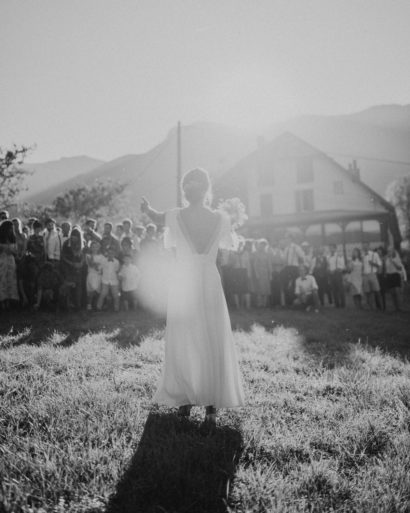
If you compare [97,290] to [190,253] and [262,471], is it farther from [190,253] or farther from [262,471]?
[262,471]

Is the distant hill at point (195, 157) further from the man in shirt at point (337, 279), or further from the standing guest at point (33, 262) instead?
the standing guest at point (33, 262)

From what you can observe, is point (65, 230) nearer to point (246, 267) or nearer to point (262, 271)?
point (246, 267)

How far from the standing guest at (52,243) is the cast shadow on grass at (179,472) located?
812cm

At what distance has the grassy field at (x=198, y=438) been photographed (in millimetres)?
2186

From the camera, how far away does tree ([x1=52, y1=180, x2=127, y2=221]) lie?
59.2 metres

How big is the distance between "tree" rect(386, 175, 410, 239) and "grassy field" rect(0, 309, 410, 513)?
6098 centimetres

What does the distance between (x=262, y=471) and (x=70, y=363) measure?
121 inches

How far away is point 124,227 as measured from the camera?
11859mm

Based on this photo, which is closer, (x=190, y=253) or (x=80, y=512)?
(x=80, y=512)

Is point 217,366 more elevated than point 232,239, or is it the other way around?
point 232,239

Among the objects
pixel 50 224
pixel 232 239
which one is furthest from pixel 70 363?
pixel 50 224

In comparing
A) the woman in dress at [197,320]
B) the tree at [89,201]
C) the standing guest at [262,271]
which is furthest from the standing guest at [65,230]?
the tree at [89,201]

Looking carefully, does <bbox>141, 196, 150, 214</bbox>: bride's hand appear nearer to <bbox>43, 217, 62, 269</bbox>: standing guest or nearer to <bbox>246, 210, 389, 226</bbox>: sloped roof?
<bbox>43, 217, 62, 269</bbox>: standing guest

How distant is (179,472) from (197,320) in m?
1.42
